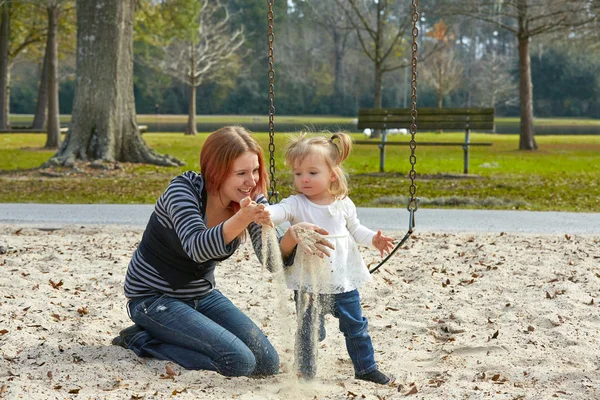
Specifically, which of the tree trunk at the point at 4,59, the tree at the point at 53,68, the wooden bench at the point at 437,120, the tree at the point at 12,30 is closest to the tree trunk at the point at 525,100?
the wooden bench at the point at 437,120

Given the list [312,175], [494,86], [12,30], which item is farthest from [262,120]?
[312,175]

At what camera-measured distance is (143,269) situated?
3.92 m

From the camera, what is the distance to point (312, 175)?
12.2 ft

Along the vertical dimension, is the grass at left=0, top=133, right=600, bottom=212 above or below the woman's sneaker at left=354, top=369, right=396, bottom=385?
above

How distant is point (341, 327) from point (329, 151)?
0.82m

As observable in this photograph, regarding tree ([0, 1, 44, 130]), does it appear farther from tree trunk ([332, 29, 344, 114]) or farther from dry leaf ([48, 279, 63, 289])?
tree trunk ([332, 29, 344, 114])

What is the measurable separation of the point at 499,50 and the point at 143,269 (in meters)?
77.2

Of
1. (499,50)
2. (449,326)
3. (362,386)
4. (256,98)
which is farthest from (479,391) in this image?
(499,50)

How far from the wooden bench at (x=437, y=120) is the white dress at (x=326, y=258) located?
33.1ft

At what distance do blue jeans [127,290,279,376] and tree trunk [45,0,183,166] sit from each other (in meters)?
10.0

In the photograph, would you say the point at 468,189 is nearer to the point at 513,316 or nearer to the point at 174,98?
the point at 513,316

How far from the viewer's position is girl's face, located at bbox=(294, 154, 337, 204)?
12.1 feet

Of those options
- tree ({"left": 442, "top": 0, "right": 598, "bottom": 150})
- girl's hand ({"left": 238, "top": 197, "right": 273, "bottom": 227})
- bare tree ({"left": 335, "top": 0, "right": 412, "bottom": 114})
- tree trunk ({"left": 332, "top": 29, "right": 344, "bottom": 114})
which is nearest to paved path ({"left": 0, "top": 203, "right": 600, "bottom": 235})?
girl's hand ({"left": 238, "top": 197, "right": 273, "bottom": 227})

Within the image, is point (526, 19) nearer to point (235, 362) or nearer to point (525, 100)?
point (525, 100)
